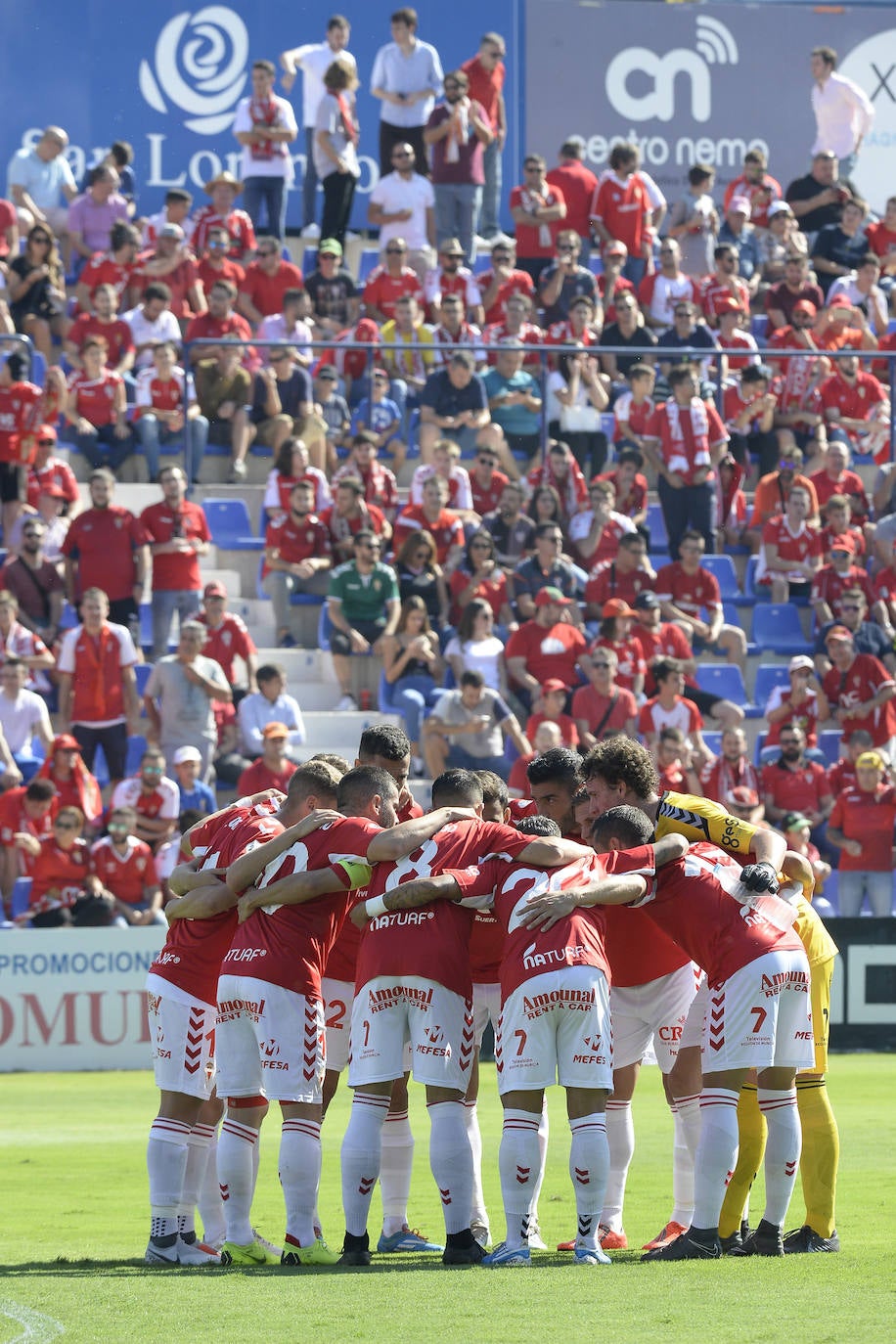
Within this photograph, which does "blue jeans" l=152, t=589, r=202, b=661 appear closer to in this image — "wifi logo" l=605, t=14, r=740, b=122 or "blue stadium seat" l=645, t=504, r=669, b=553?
"blue stadium seat" l=645, t=504, r=669, b=553

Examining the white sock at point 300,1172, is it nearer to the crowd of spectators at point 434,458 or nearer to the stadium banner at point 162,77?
the crowd of spectators at point 434,458

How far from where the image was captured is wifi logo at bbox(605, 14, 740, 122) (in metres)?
29.1

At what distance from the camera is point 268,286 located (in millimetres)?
23406

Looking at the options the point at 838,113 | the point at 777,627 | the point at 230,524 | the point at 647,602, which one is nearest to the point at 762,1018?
the point at 647,602

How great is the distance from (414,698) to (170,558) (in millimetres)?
2644

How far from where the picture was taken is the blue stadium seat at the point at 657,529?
22359mm

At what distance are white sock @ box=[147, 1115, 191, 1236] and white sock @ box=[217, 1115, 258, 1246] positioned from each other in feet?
0.56

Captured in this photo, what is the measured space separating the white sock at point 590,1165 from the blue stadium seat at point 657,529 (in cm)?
1455

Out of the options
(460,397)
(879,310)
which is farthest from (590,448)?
(879,310)

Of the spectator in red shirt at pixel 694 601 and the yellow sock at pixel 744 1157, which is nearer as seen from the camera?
the yellow sock at pixel 744 1157

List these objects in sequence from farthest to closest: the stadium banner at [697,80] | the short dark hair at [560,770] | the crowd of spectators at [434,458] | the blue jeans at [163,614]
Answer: the stadium banner at [697,80]
the blue jeans at [163,614]
the crowd of spectators at [434,458]
the short dark hair at [560,770]

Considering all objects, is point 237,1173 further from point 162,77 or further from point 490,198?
point 162,77

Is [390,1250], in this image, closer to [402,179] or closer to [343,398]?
[343,398]

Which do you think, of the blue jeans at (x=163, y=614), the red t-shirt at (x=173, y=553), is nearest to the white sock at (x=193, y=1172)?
the blue jeans at (x=163, y=614)
